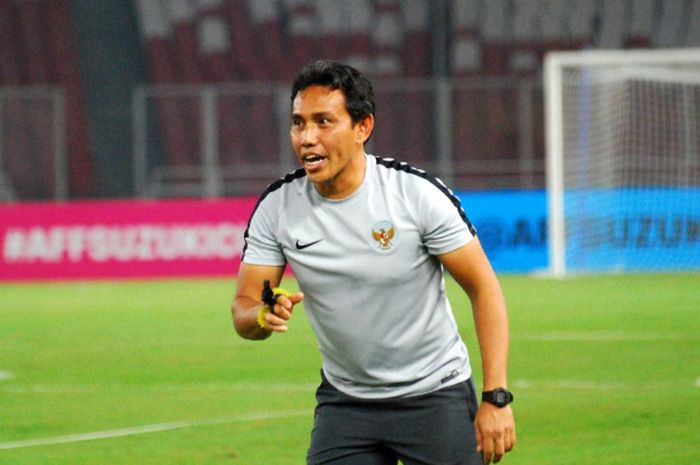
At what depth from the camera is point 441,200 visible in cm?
495

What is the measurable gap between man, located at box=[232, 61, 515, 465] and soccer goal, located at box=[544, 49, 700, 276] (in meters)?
18.3

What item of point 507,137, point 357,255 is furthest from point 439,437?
point 507,137

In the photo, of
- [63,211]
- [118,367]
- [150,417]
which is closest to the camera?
[150,417]

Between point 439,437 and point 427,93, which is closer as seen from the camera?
point 439,437

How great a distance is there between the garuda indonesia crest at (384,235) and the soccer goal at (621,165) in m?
18.4

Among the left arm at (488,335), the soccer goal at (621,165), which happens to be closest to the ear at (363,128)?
the left arm at (488,335)

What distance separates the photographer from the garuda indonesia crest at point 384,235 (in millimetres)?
4934

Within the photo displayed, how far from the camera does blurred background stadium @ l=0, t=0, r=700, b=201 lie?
28484mm

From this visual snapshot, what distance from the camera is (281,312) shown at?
15.3 feet

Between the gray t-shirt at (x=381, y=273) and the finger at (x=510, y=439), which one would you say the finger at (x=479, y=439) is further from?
the gray t-shirt at (x=381, y=273)

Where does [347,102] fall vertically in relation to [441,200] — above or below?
above

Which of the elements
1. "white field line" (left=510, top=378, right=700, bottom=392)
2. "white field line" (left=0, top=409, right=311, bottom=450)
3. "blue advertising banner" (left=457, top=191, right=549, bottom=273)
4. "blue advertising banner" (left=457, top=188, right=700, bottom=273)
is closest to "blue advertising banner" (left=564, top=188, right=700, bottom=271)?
"blue advertising banner" (left=457, top=188, right=700, bottom=273)

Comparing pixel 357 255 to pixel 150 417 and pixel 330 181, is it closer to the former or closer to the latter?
pixel 330 181

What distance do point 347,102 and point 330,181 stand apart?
0.25 meters
